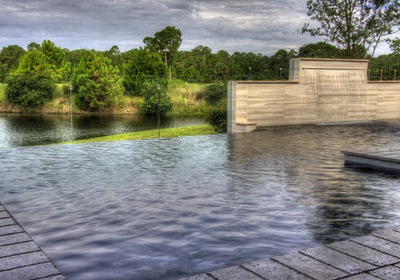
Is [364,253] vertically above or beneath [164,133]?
above

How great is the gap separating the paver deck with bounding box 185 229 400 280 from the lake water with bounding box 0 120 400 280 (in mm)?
235

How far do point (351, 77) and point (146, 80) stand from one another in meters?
14.3

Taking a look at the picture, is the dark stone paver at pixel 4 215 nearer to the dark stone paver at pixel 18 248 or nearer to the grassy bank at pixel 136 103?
the dark stone paver at pixel 18 248

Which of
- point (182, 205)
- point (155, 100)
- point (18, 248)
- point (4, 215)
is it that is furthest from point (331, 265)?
point (155, 100)

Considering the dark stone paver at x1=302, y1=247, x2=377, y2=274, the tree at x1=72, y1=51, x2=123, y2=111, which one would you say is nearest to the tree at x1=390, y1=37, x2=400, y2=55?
the tree at x1=72, y1=51, x2=123, y2=111

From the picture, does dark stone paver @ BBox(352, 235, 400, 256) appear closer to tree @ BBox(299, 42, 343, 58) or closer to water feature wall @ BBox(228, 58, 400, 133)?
water feature wall @ BBox(228, 58, 400, 133)

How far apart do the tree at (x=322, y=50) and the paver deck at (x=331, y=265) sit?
22410 mm

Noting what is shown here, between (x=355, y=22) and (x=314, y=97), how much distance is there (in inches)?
418

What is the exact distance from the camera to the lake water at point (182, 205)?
157 inches

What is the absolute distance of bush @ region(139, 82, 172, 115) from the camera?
26.1 metres

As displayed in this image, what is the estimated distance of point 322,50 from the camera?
26141 mm

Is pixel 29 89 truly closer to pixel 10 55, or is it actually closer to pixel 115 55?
pixel 115 55

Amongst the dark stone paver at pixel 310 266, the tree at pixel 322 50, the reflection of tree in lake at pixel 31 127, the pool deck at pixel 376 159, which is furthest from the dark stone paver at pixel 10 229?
the tree at pixel 322 50

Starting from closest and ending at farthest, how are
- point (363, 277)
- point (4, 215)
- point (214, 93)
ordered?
1. point (363, 277)
2. point (4, 215)
3. point (214, 93)
